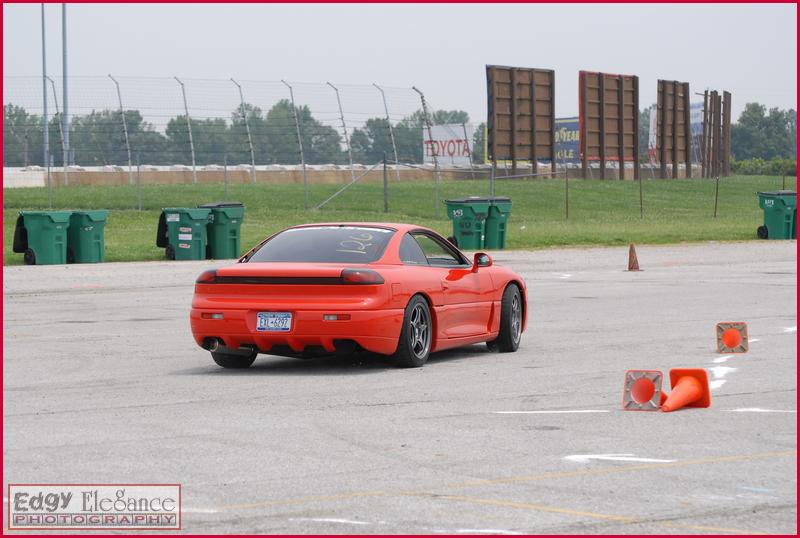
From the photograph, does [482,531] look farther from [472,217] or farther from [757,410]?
[472,217]

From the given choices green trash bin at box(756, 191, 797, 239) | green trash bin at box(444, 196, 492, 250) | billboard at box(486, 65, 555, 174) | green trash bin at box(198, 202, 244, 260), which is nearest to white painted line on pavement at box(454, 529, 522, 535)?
green trash bin at box(198, 202, 244, 260)

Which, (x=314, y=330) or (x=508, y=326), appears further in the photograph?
(x=508, y=326)

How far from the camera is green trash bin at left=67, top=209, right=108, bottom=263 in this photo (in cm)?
2738

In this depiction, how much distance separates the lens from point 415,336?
12055 mm

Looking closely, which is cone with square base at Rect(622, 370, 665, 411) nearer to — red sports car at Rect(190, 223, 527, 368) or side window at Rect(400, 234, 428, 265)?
red sports car at Rect(190, 223, 527, 368)

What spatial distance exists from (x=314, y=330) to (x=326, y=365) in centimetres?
97

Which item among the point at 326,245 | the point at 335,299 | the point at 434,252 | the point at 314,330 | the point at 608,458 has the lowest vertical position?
the point at 608,458

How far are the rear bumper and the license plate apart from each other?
3 centimetres

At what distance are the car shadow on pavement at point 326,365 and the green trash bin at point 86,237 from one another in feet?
48.9

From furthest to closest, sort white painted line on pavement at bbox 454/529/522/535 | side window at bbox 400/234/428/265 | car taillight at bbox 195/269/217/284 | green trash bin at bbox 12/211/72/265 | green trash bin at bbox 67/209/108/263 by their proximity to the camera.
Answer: green trash bin at bbox 67/209/108/263
green trash bin at bbox 12/211/72/265
side window at bbox 400/234/428/265
car taillight at bbox 195/269/217/284
white painted line on pavement at bbox 454/529/522/535

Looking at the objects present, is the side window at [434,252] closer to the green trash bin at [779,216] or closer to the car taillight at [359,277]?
the car taillight at [359,277]

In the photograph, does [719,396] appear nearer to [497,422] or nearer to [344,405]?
[497,422]

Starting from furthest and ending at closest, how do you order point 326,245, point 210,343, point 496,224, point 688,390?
point 496,224 < point 326,245 < point 210,343 < point 688,390

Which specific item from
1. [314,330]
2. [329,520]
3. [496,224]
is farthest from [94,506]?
[496,224]
